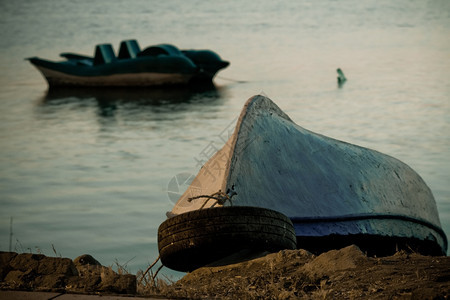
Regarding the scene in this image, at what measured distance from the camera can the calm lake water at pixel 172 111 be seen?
12.2m

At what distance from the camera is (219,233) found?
662 centimetres

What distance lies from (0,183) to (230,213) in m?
9.15

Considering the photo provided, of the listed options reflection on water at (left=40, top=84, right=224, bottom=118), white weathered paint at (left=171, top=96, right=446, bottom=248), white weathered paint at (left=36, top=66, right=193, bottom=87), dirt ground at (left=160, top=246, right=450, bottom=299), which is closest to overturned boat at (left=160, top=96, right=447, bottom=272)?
white weathered paint at (left=171, top=96, right=446, bottom=248)

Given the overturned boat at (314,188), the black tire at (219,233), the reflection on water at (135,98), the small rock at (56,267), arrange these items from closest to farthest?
the small rock at (56,267) → the black tire at (219,233) → the overturned boat at (314,188) → the reflection on water at (135,98)

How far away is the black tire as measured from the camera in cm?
662

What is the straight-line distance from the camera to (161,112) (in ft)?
78.4

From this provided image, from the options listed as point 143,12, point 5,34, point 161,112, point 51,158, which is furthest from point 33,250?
point 143,12

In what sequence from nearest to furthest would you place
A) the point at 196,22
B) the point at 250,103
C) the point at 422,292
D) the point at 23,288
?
the point at 422,292, the point at 23,288, the point at 250,103, the point at 196,22

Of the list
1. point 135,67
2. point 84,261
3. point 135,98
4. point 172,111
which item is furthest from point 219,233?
point 135,67

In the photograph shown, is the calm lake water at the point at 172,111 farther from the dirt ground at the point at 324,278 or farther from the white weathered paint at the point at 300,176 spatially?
the dirt ground at the point at 324,278

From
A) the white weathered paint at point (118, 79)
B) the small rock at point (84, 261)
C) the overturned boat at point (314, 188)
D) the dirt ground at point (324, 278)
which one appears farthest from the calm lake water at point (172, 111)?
the dirt ground at point (324, 278)

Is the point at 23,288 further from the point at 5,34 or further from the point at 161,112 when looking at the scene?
the point at 5,34

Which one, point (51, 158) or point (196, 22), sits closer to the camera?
point (51, 158)

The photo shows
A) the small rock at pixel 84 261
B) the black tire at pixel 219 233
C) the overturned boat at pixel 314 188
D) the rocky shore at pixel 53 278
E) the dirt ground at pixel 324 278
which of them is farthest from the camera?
the overturned boat at pixel 314 188
